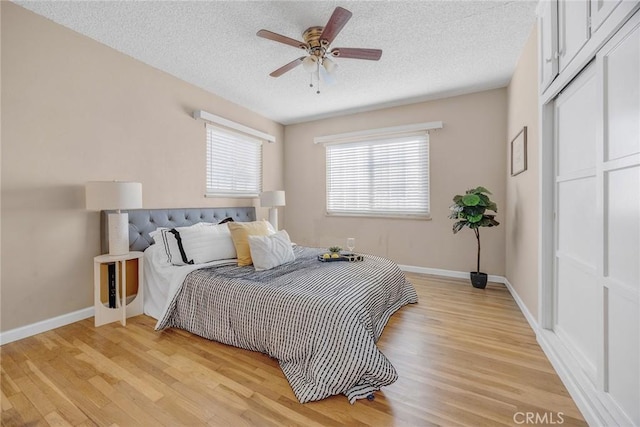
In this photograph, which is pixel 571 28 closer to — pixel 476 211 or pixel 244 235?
pixel 476 211

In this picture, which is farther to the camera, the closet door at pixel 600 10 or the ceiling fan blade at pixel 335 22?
the ceiling fan blade at pixel 335 22

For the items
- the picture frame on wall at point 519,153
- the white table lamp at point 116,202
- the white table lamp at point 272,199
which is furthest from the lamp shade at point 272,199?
the picture frame on wall at point 519,153

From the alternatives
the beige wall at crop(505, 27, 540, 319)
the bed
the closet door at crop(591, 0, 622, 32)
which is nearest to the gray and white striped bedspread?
the bed

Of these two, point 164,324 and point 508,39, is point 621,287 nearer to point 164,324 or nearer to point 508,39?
point 508,39

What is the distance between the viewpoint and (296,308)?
1809mm

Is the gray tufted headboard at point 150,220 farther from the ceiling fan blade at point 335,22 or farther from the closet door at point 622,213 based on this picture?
the closet door at point 622,213

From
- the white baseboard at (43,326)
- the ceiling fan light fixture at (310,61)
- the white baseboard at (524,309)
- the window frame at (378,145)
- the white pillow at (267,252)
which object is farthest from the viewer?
the window frame at (378,145)

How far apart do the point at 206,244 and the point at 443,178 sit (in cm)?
334

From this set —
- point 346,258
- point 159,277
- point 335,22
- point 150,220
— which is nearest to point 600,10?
point 335,22

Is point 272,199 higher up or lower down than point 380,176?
lower down

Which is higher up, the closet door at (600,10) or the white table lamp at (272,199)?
the closet door at (600,10)

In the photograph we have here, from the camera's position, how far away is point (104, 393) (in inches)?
62.2

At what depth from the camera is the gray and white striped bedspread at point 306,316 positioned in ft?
5.16

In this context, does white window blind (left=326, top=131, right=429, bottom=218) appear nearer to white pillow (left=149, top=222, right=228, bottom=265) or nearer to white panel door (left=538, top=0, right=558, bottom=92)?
white panel door (left=538, top=0, right=558, bottom=92)
